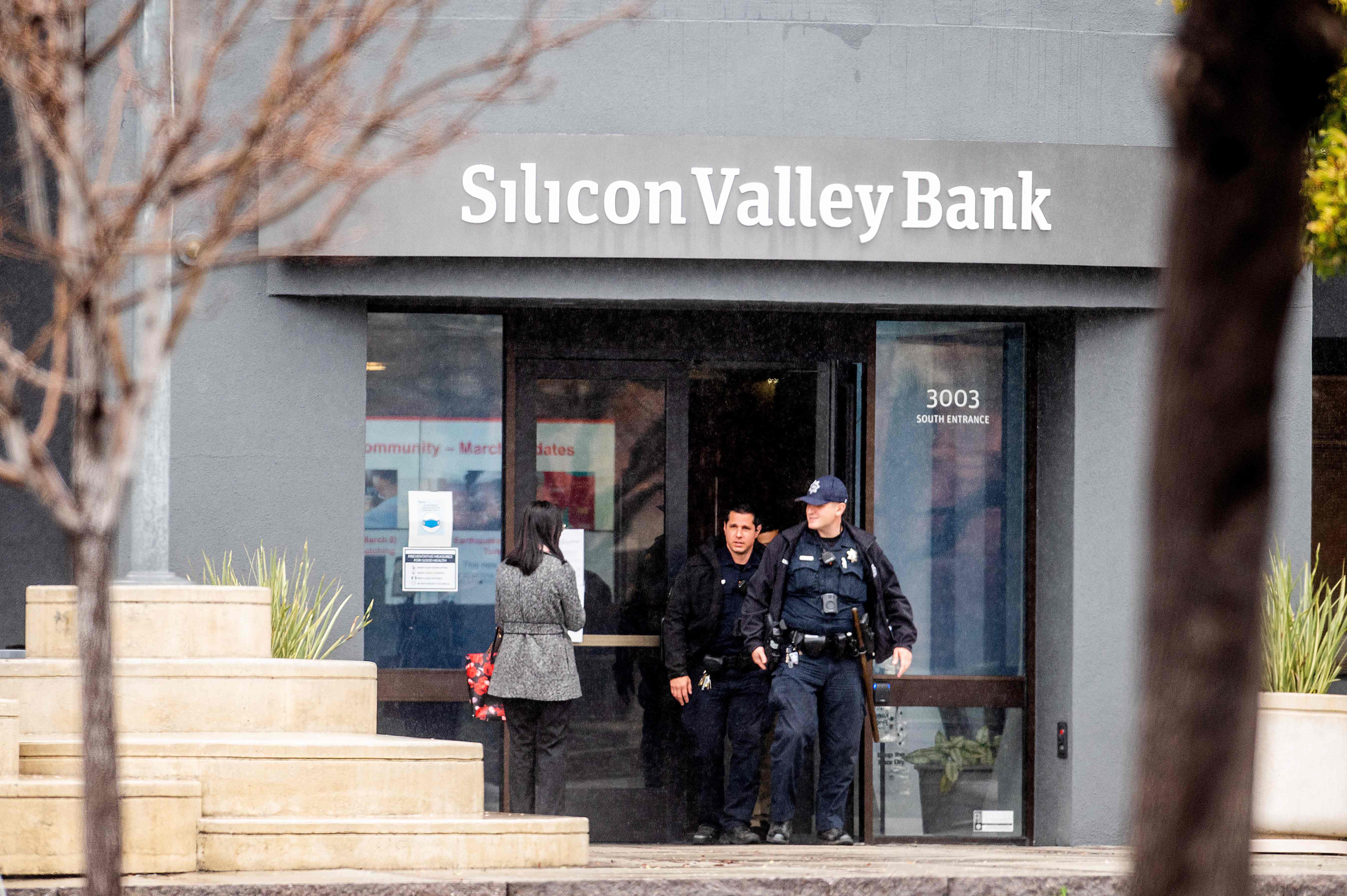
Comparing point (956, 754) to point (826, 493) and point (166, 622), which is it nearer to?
point (826, 493)

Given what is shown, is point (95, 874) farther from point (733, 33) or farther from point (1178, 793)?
point (733, 33)

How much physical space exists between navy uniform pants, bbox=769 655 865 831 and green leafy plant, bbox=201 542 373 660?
2.39 m

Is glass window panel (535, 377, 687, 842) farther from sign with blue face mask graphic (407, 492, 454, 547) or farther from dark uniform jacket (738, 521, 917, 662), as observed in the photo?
dark uniform jacket (738, 521, 917, 662)

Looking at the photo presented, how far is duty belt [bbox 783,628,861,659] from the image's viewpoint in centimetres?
835

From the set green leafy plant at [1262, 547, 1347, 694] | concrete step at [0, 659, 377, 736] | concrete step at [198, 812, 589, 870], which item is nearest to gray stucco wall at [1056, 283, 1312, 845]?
green leafy plant at [1262, 547, 1347, 694]

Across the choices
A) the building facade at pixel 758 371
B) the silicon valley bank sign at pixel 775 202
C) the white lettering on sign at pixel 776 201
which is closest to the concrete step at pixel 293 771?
the building facade at pixel 758 371

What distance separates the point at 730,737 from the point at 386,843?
2.93 metres

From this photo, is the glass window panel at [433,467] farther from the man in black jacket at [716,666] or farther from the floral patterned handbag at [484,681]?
the man in black jacket at [716,666]

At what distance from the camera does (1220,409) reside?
218cm

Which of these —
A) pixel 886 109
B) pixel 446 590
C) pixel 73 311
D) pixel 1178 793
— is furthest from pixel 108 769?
pixel 886 109

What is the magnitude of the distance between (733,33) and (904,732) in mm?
4221

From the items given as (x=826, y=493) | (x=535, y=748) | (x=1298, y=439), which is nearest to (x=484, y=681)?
(x=535, y=748)

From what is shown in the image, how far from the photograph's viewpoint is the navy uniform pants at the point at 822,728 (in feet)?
27.0

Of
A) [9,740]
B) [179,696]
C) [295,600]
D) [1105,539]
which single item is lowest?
[9,740]
